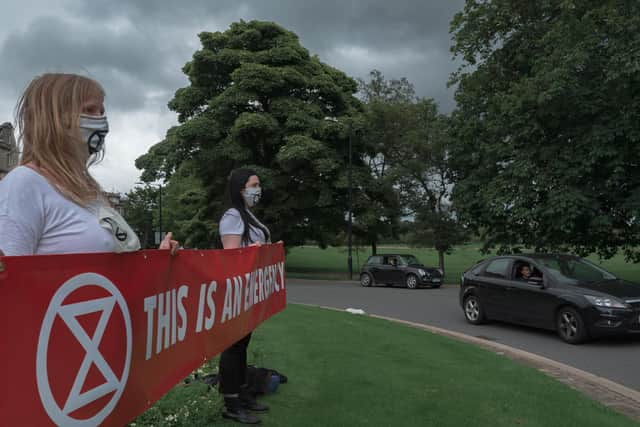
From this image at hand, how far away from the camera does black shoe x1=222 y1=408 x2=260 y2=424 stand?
439cm

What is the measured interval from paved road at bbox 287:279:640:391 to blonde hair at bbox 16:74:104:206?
6.85 meters

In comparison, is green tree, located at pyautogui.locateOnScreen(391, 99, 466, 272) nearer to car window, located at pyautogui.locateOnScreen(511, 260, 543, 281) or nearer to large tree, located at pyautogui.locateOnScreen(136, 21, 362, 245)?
large tree, located at pyautogui.locateOnScreen(136, 21, 362, 245)

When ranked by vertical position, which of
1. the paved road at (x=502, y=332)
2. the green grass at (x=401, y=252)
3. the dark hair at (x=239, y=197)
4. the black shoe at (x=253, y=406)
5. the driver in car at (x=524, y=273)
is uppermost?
the dark hair at (x=239, y=197)

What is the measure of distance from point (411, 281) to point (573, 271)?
40.9 feet

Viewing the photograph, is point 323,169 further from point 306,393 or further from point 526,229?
point 306,393

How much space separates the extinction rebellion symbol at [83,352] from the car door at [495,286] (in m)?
9.92

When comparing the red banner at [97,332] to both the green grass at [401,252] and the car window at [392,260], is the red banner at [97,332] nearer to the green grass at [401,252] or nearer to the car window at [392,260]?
the car window at [392,260]

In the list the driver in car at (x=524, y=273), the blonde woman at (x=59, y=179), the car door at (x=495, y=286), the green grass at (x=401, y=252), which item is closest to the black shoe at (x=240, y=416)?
the blonde woman at (x=59, y=179)

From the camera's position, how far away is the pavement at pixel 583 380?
5.79 metres

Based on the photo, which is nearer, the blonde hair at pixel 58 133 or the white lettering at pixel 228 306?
→ the blonde hair at pixel 58 133

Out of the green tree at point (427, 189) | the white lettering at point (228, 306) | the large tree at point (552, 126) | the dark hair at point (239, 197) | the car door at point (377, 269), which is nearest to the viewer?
the white lettering at point (228, 306)

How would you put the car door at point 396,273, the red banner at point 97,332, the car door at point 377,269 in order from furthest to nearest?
the car door at point 377,269 < the car door at point 396,273 < the red banner at point 97,332

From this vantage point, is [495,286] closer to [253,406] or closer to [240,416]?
[253,406]

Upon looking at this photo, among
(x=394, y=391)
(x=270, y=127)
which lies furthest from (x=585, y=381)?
(x=270, y=127)
